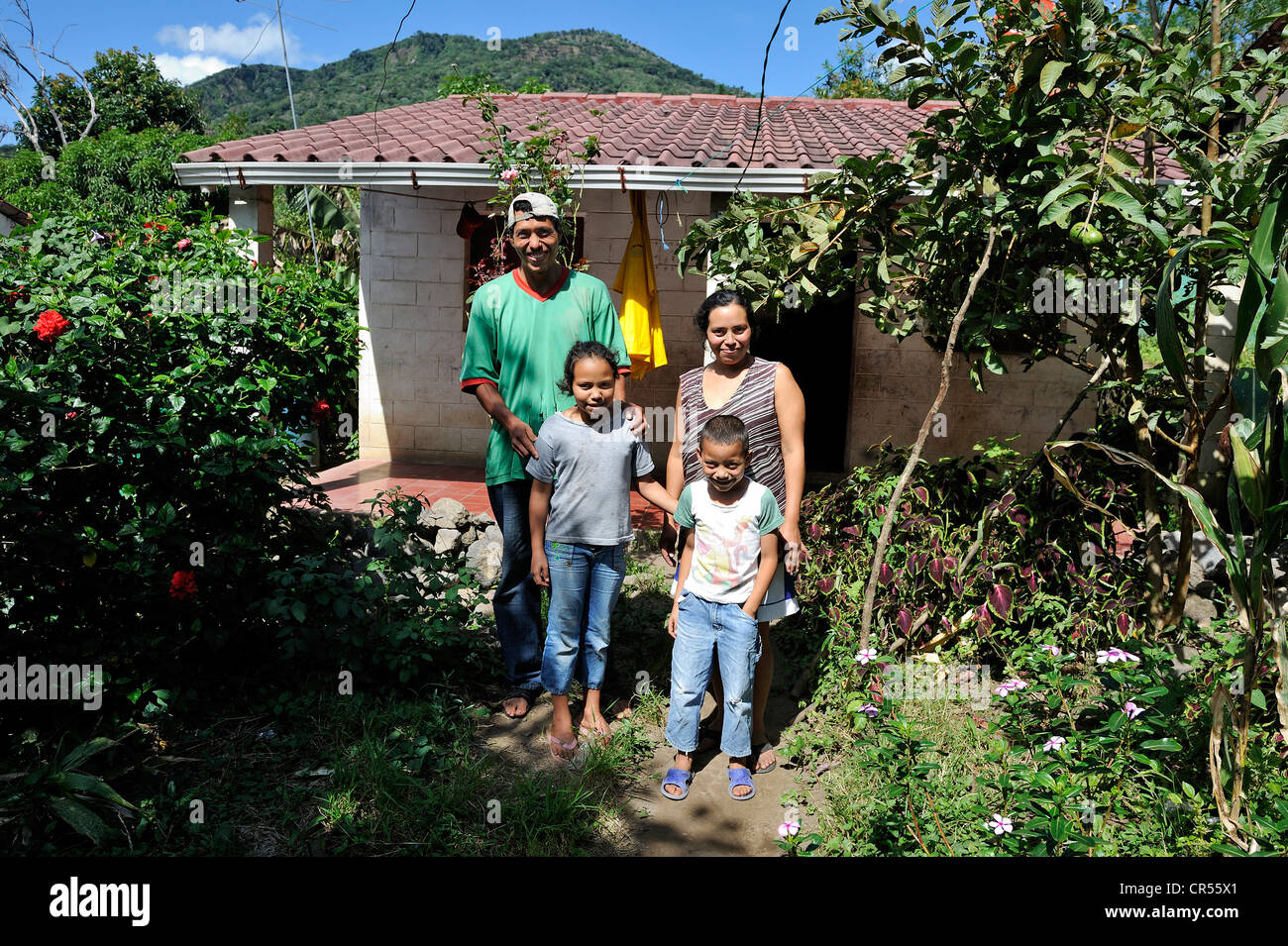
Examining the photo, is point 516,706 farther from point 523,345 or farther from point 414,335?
point 414,335

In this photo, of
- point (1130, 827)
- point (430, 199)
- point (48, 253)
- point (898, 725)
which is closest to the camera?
point (1130, 827)

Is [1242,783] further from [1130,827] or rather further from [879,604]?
[879,604]

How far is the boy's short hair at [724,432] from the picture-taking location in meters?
2.96

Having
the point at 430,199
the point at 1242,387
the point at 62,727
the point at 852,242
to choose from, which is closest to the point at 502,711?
the point at 62,727

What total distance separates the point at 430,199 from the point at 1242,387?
7010 mm

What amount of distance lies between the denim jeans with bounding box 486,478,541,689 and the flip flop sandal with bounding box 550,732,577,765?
0.42 metres

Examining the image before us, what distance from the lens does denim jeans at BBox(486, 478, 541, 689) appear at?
11.6ft

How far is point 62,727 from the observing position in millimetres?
3035

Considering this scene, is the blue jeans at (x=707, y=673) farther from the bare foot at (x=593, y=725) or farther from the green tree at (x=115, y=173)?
the green tree at (x=115, y=173)

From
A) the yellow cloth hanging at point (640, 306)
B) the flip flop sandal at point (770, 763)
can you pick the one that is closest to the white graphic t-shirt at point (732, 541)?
the flip flop sandal at point (770, 763)

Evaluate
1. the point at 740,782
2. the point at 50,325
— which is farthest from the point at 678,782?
the point at 50,325

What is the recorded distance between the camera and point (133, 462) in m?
3.27

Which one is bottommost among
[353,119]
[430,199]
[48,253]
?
[48,253]

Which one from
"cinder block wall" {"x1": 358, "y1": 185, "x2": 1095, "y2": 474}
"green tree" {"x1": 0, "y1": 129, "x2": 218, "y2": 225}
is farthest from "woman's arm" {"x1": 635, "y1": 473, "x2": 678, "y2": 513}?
"green tree" {"x1": 0, "y1": 129, "x2": 218, "y2": 225}
